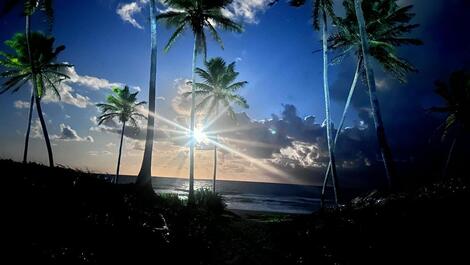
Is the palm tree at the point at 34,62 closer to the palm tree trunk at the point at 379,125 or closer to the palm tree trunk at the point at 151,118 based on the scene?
the palm tree trunk at the point at 151,118

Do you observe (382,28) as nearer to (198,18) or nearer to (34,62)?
(198,18)

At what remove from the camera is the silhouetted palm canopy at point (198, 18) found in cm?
1895

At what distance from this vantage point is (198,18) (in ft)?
64.2

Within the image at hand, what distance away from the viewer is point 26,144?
1046 inches

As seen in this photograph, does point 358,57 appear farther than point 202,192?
Yes

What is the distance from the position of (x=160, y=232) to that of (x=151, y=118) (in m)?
8.70

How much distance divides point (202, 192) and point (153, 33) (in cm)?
920

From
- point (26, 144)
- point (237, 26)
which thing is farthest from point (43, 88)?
point (237, 26)

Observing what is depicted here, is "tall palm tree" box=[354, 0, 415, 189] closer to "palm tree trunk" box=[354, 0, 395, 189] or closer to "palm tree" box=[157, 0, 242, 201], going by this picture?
"palm tree trunk" box=[354, 0, 395, 189]

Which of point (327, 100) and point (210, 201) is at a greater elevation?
point (327, 100)

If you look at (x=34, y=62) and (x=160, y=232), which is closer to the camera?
(x=160, y=232)

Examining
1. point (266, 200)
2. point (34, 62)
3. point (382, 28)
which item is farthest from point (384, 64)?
point (266, 200)

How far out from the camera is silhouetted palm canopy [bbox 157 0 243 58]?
18953 millimetres

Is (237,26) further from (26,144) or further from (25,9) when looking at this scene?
(26,144)
